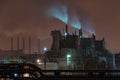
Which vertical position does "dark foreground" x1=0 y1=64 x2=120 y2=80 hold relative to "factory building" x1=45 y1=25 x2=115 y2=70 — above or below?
below

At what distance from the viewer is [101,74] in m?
15.4

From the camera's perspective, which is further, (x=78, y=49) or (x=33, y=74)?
(x=78, y=49)

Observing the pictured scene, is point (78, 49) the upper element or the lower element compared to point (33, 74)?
upper

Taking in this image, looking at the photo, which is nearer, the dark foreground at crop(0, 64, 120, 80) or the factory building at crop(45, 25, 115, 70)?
the dark foreground at crop(0, 64, 120, 80)

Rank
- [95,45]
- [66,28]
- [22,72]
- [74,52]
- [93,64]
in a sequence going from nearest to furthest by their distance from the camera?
[22,72] < [93,64] < [74,52] < [95,45] < [66,28]

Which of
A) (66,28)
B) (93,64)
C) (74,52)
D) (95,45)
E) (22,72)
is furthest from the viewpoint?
(66,28)

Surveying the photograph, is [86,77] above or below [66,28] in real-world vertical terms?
below

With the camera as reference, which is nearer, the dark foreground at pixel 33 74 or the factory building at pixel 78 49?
the dark foreground at pixel 33 74

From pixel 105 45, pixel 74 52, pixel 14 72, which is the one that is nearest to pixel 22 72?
pixel 14 72

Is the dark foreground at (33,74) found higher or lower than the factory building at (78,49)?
lower

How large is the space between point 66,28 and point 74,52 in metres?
15.4

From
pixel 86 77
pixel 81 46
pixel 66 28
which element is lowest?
pixel 86 77

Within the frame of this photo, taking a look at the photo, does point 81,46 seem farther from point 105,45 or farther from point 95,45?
point 105,45

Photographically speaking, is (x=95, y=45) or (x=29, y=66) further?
(x=95, y=45)
